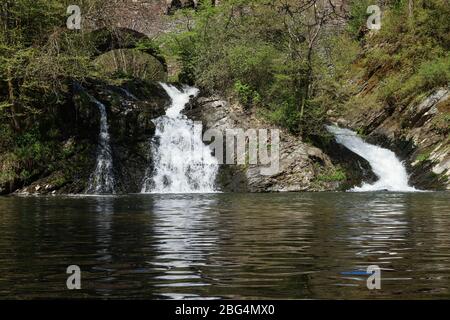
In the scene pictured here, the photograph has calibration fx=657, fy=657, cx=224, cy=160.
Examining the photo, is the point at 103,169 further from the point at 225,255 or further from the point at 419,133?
the point at 225,255

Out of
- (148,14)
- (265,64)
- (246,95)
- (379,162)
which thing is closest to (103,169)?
(246,95)

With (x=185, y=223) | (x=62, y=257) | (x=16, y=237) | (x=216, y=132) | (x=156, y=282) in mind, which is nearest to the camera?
(x=156, y=282)

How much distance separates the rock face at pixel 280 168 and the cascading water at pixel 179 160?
0.82 metres

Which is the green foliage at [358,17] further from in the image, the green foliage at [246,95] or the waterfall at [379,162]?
the green foliage at [246,95]

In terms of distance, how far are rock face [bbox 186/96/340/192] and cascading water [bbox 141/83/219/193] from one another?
32.2 inches

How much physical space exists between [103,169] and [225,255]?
1070 inches

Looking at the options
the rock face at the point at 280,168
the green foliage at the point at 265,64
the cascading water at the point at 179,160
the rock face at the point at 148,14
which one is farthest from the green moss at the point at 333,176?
the rock face at the point at 148,14

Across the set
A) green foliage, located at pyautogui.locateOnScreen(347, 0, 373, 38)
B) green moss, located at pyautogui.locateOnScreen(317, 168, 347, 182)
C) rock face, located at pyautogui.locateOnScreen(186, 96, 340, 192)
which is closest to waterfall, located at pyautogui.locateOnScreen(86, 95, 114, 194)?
rock face, located at pyautogui.locateOnScreen(186, 96, 340, 192)

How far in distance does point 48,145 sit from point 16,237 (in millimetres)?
24346

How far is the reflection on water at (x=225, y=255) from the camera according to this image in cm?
705

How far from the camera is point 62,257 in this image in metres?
9.72

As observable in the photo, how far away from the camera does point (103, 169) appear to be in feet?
119
